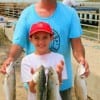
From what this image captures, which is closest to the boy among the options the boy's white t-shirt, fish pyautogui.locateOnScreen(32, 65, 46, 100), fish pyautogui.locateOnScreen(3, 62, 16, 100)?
the boy's white t-shirt

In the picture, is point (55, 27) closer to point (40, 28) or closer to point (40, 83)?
point (40, 28)

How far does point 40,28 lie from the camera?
320 cm

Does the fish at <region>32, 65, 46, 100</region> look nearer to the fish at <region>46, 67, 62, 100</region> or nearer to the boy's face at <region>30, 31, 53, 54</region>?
the fish at <region>46, 67, 62, 100</region>

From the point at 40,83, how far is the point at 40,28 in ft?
1.73

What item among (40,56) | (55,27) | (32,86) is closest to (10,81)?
(32,86)

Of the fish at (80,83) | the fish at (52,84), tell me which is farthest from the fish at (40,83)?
the fish at (80,83)

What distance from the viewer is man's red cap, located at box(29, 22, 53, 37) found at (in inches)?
126

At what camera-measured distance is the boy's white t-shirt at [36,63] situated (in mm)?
3215

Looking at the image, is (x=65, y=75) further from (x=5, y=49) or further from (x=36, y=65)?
(x=5, y=49)

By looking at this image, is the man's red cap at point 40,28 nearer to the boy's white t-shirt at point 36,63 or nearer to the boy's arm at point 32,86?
the boy's white t-shirt at point 36,63

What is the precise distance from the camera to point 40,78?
2.85 meters

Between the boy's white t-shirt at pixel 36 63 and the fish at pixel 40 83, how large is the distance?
278 mm

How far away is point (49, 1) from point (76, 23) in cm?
29

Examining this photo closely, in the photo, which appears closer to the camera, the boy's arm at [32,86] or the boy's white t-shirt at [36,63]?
the boy's arm at [32,86]
